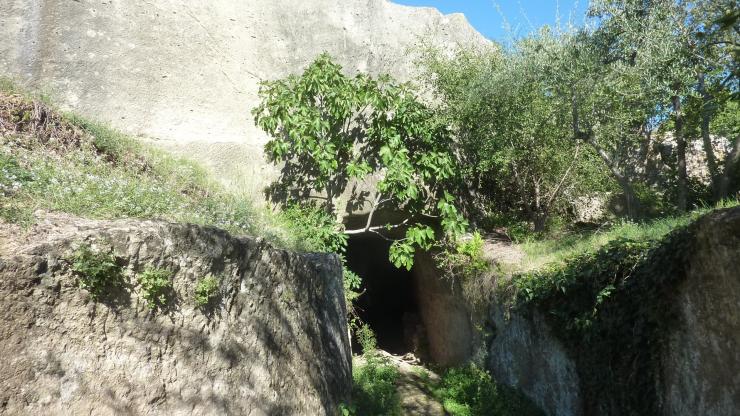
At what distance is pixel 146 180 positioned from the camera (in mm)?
7422

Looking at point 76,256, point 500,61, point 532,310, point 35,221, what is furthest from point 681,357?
point 500,61

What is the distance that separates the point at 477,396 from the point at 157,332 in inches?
255

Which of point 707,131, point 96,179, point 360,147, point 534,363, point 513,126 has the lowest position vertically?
point 534,363

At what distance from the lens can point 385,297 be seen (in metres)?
17.2

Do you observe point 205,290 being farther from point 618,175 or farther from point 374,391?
point 618,175

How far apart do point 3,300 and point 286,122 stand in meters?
6.72

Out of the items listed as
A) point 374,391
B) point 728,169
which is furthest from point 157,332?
point 728,169

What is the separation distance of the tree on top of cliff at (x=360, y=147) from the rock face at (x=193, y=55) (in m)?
0.76

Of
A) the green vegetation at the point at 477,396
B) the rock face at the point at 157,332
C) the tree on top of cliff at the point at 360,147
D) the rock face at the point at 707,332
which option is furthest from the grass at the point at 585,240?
the rock face at the point at 157,332

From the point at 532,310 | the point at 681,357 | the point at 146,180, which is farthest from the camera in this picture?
the point at 532,310

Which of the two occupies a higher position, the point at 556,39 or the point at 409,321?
the point at 556,39

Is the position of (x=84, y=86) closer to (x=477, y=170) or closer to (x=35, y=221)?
(x=35, y=221)

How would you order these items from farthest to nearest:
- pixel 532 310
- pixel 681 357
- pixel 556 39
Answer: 1. pixel 556 39
2. pixel 532 310
3. pixel 681 357

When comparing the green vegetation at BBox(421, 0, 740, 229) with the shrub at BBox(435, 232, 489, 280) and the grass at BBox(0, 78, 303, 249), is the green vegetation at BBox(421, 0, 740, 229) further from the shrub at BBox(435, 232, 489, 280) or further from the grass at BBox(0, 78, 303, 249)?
the grass at BBox(0, 78, 303, 249)
